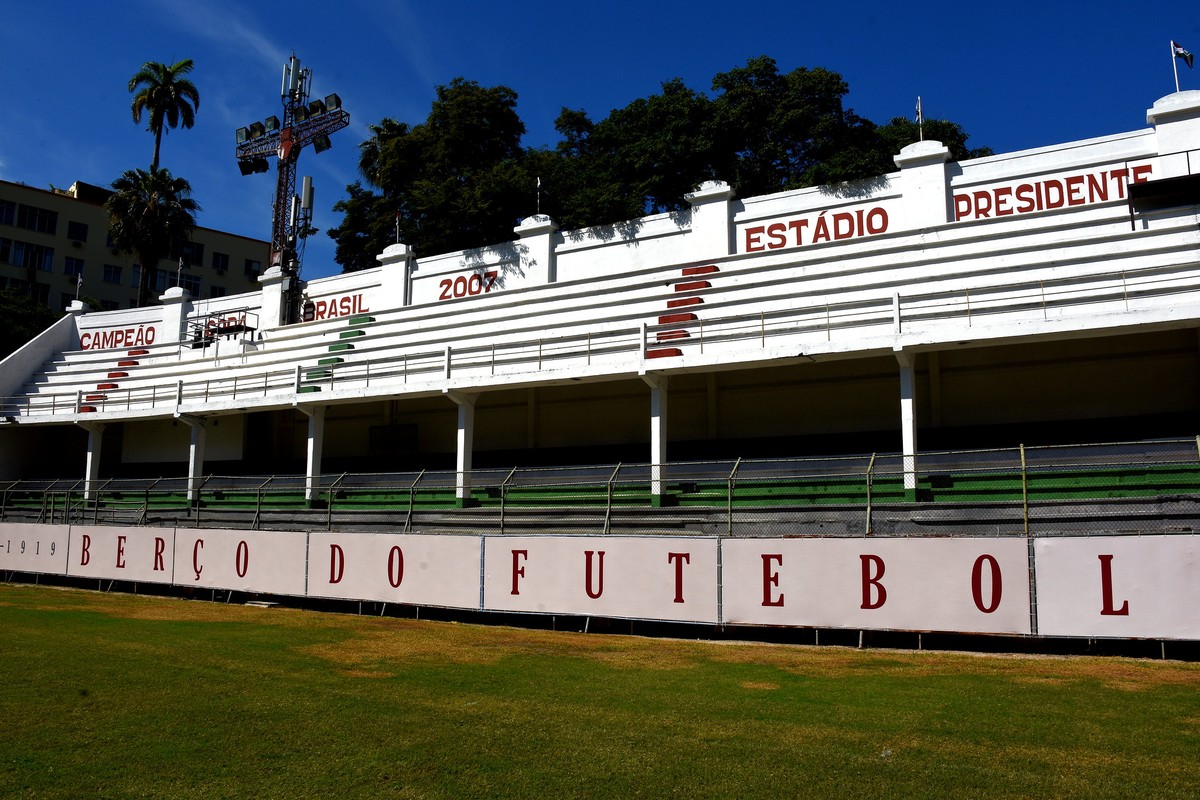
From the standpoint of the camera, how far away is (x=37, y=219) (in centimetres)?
6309

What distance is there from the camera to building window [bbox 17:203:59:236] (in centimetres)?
6222

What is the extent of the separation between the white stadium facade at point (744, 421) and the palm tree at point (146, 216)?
15068mm

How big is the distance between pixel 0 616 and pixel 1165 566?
17971 millimetres

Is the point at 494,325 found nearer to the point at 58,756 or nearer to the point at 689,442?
the point at 689,442

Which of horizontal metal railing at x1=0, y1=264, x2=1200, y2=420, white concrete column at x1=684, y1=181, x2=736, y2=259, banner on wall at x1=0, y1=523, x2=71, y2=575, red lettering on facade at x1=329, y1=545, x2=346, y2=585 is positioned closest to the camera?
red lettering on facade at x1=329, y1=545, x2=346, y2=585

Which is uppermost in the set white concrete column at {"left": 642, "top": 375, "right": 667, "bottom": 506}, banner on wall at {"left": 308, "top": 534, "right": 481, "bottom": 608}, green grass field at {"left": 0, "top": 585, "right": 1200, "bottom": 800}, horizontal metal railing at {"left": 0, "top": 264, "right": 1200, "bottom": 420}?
horizontal metal railing at {"left": 0, "top": 264, "right": 1200, "bottom": 420}

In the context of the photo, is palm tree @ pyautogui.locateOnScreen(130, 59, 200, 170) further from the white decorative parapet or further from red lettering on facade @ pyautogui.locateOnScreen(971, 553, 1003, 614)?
red lettering on facade @ pyautogui.locateOnScreen(971, 553, 1003, 614)

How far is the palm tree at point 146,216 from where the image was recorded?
48.4 meters

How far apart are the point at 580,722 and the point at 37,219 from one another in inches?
2694

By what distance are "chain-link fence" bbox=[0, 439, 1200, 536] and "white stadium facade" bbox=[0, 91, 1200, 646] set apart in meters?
0.09

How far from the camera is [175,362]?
35438mm

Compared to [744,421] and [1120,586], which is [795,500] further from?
[744,421]

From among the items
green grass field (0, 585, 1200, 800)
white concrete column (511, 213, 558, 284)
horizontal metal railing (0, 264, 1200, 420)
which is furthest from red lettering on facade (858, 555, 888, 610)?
white concrete column (511, 213, 558, 284)

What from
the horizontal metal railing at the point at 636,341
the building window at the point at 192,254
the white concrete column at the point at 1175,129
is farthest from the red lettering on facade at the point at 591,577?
the building window at the point at 192,254
